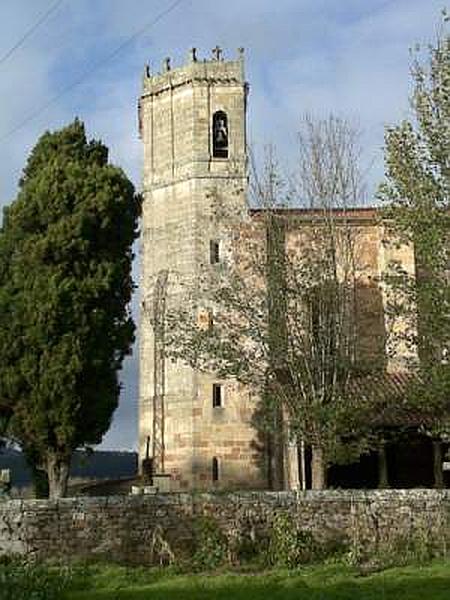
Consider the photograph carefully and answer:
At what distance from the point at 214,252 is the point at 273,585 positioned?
17838 mm

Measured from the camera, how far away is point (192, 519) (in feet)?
56.5

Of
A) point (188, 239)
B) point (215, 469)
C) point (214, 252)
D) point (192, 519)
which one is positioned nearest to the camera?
point (192, 519)

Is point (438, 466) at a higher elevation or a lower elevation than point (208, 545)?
higher

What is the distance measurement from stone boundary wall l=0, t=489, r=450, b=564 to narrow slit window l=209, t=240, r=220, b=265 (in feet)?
45.2

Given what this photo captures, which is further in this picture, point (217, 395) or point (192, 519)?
point (217, 395)

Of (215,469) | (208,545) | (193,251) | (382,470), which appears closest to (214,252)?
(193,251)

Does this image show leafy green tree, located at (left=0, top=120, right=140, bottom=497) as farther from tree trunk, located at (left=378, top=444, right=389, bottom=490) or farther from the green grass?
tree trunk, located at (left=378, top=444, right=389, bottom=490)

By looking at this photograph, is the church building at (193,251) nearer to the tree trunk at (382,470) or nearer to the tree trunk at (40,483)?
the tree trunk at (382,470)

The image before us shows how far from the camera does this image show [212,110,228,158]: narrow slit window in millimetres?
32719

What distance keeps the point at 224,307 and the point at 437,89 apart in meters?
7.45

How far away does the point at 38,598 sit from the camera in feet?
39.7

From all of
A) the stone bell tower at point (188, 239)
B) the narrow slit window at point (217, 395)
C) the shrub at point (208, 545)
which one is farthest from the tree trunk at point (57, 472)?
the narrow slit window at point (217, 395)

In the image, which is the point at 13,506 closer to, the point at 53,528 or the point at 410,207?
the point at 53,528

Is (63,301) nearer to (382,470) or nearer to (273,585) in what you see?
(382,470)
